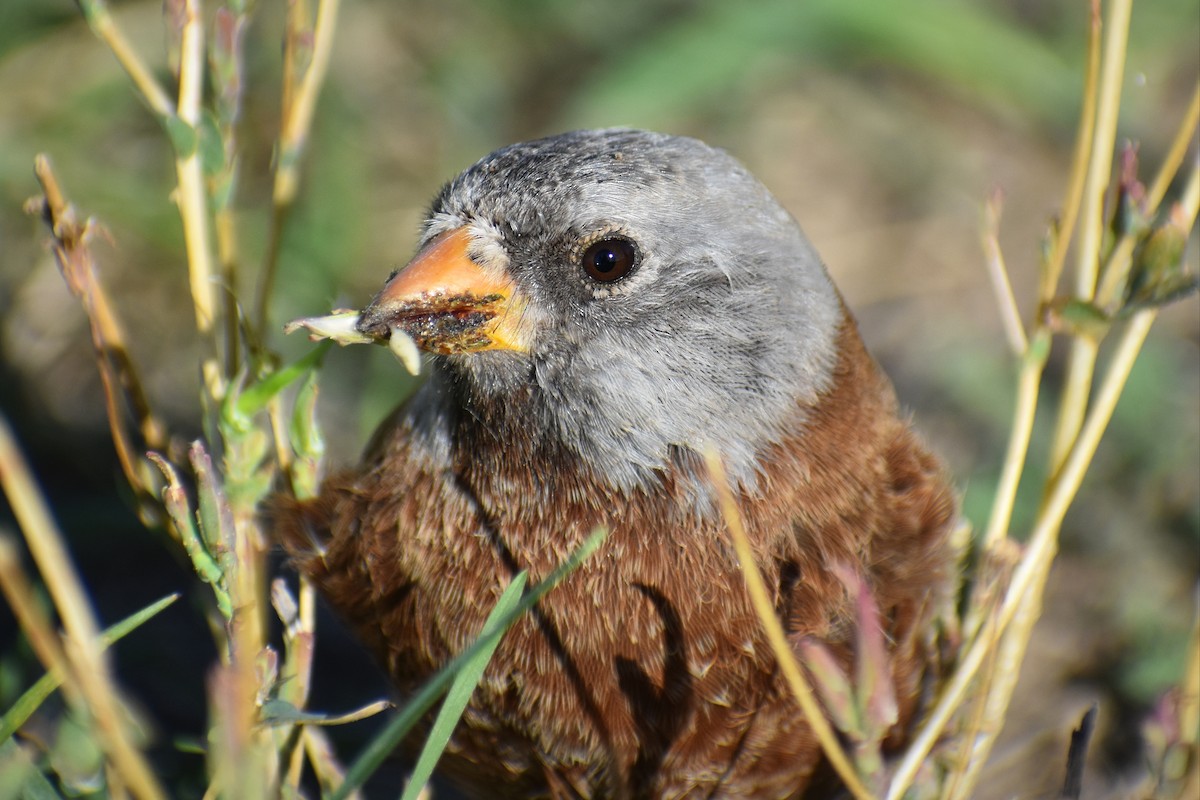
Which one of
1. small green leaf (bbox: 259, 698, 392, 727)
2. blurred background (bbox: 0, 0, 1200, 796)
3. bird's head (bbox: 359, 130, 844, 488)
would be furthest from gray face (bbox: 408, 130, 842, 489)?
blurred background (bbox: 0, 0, 1200, 796)

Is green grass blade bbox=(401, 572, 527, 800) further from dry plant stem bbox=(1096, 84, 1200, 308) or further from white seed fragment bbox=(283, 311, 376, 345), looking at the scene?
dry plant stem bbox=(1096, 84, 1200, 308)

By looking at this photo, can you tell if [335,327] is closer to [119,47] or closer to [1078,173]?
[119,47]

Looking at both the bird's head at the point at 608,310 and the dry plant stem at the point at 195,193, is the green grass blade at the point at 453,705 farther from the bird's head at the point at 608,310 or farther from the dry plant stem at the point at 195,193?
the dry plant stem at the point at 195,193

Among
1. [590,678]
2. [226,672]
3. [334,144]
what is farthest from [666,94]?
[226,672]

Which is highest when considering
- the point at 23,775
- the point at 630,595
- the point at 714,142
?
the point at 23,775

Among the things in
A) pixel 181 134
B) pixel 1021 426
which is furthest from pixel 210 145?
pixel 1021 426
